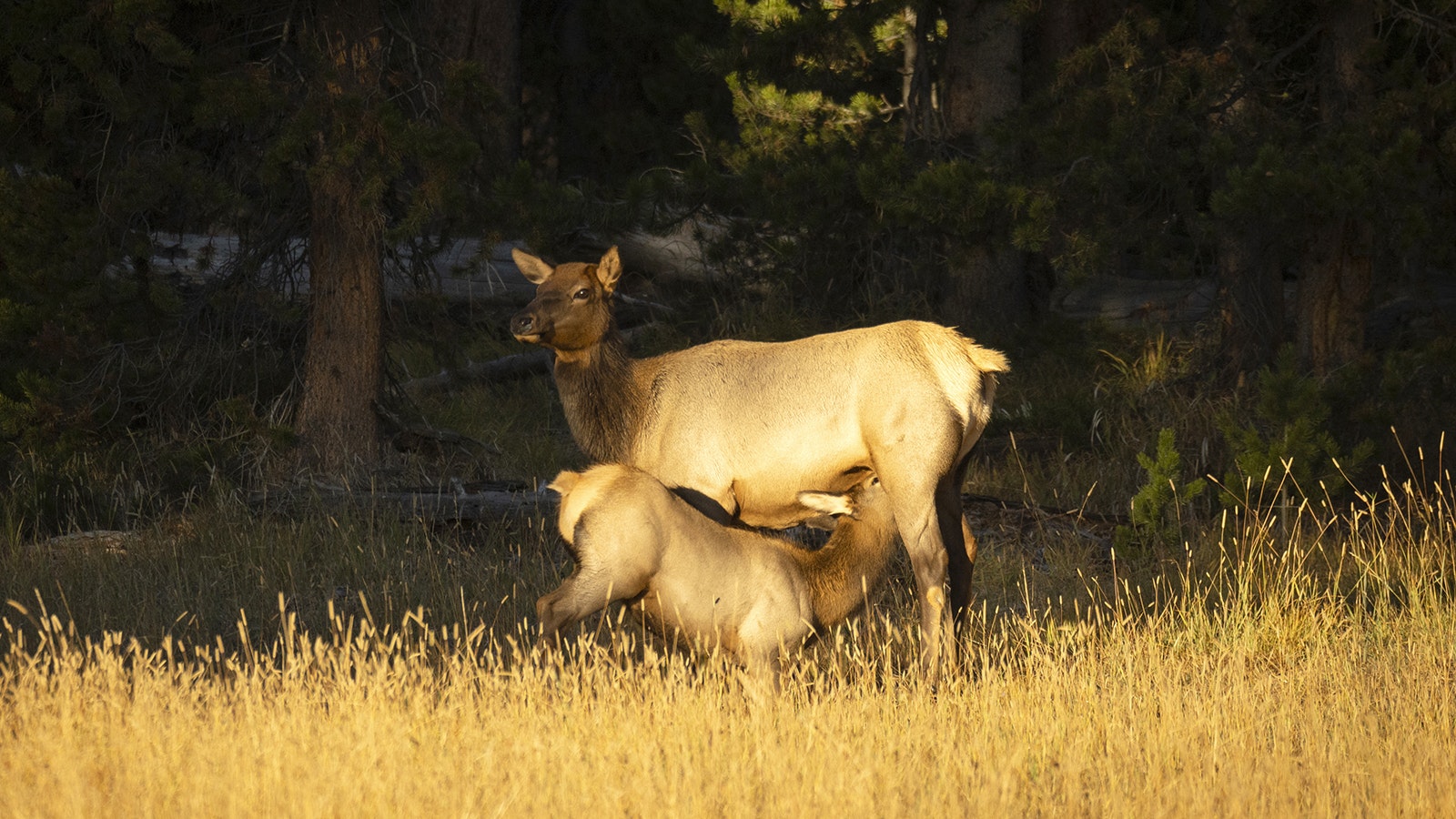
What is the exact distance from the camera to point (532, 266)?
25.0 feet

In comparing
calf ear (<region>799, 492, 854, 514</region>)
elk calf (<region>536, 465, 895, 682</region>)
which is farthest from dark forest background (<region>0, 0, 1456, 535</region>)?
elk calf (<region>536, 465, 895, 682</region>)

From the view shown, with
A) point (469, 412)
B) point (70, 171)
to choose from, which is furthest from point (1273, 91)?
point (70, 171)

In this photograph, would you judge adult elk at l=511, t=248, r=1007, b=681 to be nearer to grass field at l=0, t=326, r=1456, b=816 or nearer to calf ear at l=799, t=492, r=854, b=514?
calf ear at l=799, t=492, r=854, b=514

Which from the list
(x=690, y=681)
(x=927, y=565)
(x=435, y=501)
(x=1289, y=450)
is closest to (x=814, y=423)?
(x=927, y=565)

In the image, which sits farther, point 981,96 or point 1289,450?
point 981,96

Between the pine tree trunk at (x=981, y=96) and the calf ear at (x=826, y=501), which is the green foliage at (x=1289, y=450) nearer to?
the calf ear at (x=826, y=501)

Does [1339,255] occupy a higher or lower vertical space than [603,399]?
higher

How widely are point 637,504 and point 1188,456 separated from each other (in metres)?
6.09

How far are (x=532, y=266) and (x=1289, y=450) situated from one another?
4370 mm

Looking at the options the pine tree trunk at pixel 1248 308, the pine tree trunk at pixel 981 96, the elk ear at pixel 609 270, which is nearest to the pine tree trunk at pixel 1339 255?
the pine tree trunk at pixel 1248 308

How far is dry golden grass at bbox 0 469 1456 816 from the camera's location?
429 cm

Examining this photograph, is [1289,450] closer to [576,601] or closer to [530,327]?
[530,327]

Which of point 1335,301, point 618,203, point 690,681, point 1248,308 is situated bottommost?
point 690,681

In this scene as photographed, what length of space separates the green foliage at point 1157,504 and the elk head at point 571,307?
119 inches
